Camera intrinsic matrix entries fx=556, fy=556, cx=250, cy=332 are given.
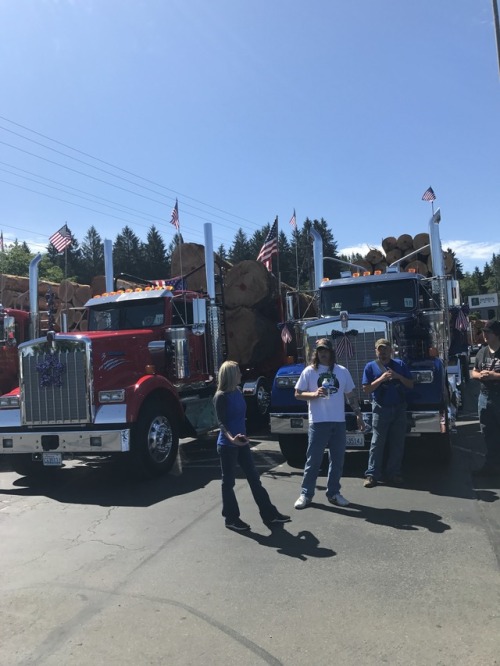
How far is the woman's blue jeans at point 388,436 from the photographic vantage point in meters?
6.36

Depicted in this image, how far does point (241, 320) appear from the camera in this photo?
1170 centimetres

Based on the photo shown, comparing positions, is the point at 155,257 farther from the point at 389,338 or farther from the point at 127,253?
the point at 389,338

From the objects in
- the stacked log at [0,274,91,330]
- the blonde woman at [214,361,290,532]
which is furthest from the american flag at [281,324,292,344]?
the stacked log at [0,274,91,330]

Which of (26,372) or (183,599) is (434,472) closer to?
(183,599)

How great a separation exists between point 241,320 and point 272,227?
8.62 ft

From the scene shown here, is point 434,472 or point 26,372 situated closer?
point 434,472

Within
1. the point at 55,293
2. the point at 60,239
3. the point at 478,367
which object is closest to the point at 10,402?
the point at 478,367

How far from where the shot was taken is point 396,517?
5.27 metres

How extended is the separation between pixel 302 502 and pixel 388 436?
1472 mm

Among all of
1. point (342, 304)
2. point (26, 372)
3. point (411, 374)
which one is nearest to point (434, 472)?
point (411, 374)

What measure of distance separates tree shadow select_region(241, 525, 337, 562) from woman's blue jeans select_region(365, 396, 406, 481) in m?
1.71

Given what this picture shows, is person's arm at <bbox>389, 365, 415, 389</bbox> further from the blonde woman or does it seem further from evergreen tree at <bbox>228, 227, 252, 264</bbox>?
evergreen tree at <bbox>228, 227, 252, 264</bbox>

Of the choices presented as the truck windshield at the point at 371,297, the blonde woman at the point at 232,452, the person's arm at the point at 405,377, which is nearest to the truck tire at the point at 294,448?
the person's arm at the point at 405,377

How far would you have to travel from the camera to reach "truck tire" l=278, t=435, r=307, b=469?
768 cm
